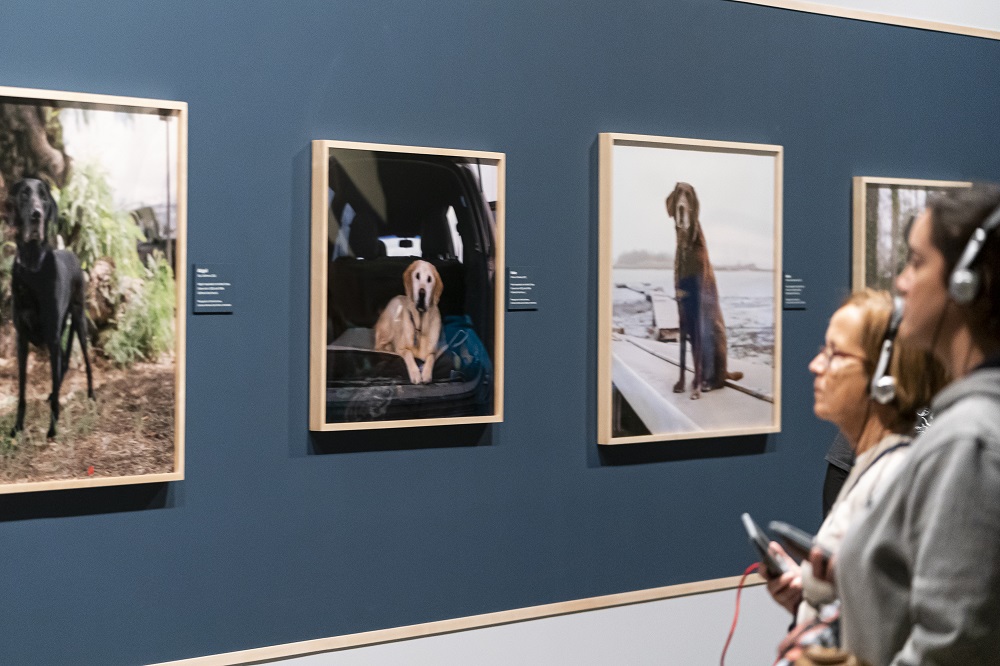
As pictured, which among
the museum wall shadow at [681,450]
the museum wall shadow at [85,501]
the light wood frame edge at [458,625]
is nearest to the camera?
the museum wall shadow at [85,501]

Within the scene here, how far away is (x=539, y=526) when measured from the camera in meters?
5.20

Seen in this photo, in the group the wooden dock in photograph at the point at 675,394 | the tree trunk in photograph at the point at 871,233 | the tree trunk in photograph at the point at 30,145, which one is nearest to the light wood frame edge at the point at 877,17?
the tree trunk in photograph at the point at 871,233

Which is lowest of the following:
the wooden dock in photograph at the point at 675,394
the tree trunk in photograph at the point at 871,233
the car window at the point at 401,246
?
the wooden dock in photograph at the point at 675,394

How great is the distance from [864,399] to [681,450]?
265cm

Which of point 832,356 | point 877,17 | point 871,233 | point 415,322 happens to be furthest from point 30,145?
point 877,17

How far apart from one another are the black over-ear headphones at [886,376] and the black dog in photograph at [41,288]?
2.89m

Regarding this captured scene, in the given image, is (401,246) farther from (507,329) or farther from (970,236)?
(970,236)

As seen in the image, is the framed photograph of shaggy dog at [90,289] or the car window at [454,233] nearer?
Result: the framed photograph of shaggy dog at [90,289]

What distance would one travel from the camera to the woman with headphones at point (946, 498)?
1843mm

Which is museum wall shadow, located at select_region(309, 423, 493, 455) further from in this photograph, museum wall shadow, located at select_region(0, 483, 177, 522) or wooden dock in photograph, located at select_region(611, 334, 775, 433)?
wooden dock in photograph, located at select_region(611, 334, 775, 433)

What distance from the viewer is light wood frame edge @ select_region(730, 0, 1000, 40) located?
18.9 feet

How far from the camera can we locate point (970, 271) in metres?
1.97

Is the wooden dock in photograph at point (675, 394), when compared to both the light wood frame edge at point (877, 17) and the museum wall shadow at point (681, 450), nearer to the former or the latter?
the museum wall shadow at point (681, 450)

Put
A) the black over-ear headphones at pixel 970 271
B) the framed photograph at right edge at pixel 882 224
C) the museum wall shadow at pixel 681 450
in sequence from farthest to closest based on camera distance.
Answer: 1. the framed photograph at right edge at pixel 882 224
2. the museum wall shadow at pixel 681 450
3. the black over-ear headphones at pixel 970 271
